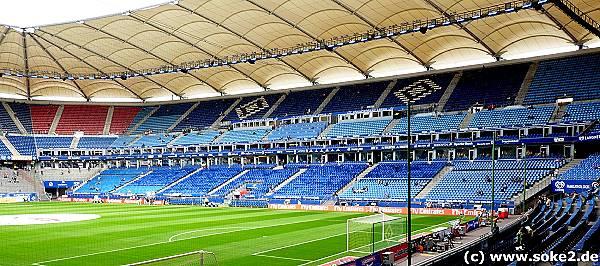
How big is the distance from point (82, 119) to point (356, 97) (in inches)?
1811

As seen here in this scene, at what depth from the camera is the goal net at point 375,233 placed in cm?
2508

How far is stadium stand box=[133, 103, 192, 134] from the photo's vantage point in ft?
270

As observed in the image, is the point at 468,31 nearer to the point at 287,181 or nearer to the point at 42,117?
the point at 287,181

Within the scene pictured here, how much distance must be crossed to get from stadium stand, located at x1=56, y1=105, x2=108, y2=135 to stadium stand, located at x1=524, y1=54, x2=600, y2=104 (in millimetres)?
64812

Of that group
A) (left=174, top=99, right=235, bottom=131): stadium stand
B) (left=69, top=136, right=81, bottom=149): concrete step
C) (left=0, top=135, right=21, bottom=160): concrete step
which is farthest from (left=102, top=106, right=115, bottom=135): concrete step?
(left=0, top=135, right=21, bottom=160): concrete step

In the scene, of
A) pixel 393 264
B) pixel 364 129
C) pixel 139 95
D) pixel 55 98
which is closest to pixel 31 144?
pixel 55 98

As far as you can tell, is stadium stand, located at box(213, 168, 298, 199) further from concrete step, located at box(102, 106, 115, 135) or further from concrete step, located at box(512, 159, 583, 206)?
concrete step, located at box(102, 106, 115, 135)

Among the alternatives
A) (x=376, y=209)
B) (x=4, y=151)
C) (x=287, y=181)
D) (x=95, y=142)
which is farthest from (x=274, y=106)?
(x=4, y=151)

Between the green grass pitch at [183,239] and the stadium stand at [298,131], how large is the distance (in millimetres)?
23134

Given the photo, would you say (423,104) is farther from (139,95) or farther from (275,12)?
(139,95)

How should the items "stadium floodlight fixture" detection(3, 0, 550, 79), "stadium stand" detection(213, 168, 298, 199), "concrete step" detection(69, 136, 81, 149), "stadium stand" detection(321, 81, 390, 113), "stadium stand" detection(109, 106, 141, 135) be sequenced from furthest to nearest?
"stadium stand" detection(109, 106, 141, 135) → "concrete step" detection(69, 136, 81, 149) → "stadium stand" detection(321, 81, 390, 113) → "stadium stand" detection(213, 168, 298, 199) → "stadium floodlight fixture" detection(3, 0, 550, 79)

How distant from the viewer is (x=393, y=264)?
1997cm

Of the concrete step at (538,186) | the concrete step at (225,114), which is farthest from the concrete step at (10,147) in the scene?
the concrete step at (538,186)

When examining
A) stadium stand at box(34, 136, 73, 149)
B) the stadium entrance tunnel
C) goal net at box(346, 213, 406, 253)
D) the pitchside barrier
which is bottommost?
the stadium entrance tunnel
